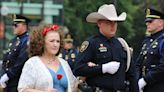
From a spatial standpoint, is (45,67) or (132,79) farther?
(132,79)

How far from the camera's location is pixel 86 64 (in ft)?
21.1

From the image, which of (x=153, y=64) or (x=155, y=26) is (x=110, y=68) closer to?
(x=153, y=64)

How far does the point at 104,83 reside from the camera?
21.0 ft

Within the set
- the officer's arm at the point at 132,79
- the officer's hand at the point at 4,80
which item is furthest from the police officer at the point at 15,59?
the officer's arm at the point at 132,79

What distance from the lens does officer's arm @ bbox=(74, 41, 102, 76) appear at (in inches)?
252

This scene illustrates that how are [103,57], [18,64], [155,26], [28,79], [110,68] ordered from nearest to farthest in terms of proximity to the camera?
[28,79] → [110,68] → [103,57] → [155,26] → [18,64]

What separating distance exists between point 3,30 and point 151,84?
29.9 meters

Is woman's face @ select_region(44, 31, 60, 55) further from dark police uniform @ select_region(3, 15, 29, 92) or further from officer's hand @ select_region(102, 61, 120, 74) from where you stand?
dark police uniform @ select_region(3, 15, 29, 92)

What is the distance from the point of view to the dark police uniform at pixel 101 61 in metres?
6.41

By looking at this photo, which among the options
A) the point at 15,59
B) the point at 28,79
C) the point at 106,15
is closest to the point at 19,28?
the point at 15,59

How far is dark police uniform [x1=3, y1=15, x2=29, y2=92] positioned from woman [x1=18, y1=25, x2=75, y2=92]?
8.92 ft

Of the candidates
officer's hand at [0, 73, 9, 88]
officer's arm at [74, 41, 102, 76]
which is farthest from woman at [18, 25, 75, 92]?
officer's hand at [0, 73, 9, 88]

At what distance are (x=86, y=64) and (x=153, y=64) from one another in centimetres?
117

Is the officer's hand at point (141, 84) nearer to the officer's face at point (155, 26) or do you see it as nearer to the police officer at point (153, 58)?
the police officer at point (153, 58)
